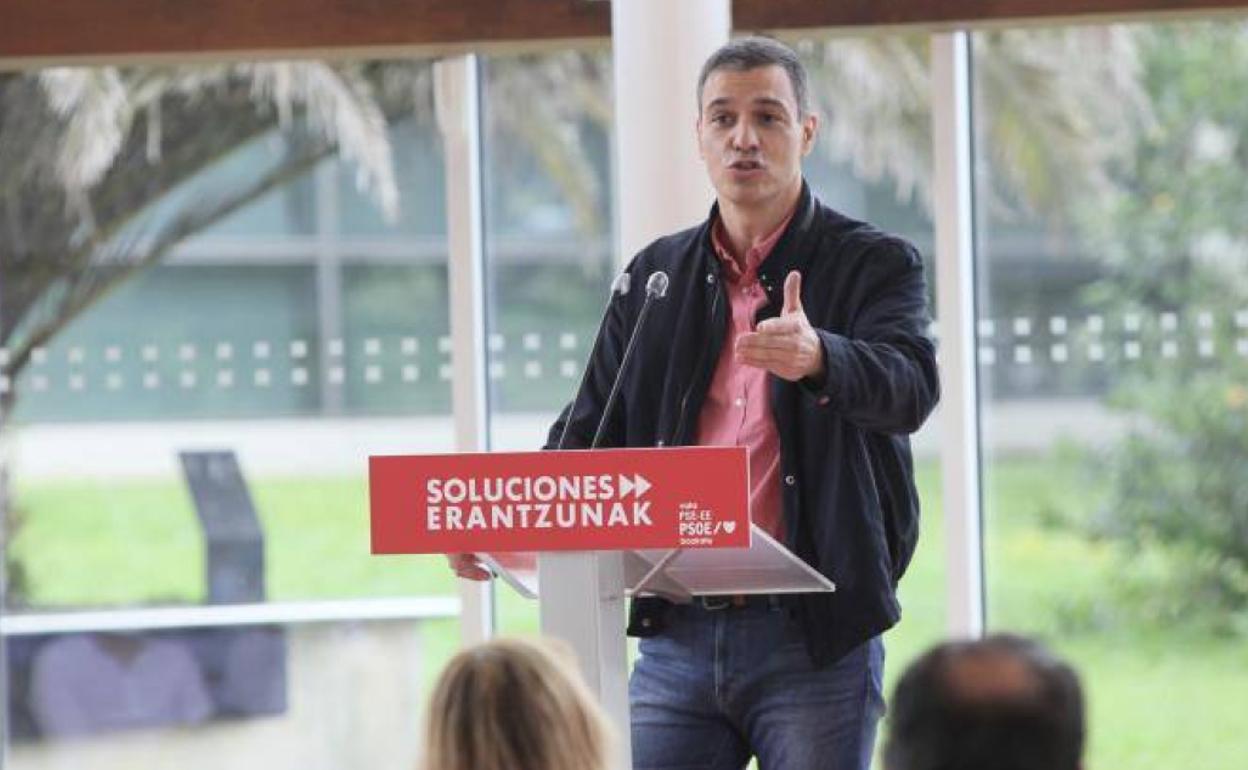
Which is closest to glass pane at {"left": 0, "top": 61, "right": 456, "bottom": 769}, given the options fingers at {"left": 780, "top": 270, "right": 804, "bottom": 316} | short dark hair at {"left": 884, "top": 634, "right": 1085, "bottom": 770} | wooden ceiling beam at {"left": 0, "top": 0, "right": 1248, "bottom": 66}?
wooden ceiling beam at {"left": 0, "top": 0, "right": 1248, "bottom": 66}

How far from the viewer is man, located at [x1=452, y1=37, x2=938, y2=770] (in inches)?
126

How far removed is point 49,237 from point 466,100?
122 cm

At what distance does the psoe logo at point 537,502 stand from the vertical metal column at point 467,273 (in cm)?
307

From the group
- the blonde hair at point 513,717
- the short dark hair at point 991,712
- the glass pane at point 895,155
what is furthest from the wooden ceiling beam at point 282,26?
the short dark hair at point 991,712

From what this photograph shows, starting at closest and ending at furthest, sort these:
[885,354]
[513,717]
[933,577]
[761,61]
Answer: [513,717]
[885,354]
[761,61]
[933,577]

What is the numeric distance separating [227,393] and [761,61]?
304 centimetres

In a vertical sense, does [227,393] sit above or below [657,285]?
below

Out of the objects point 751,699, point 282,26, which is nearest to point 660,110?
point 282,26

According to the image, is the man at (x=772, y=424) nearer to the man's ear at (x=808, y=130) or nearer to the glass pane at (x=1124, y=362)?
the man's ear at (x=808, y=130)

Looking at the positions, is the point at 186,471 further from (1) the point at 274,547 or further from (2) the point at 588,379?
(2) the point at 588,379

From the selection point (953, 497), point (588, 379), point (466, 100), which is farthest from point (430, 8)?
point (588, 379)

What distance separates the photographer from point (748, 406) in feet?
10.9

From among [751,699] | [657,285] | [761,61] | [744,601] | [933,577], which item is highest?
[761,61]

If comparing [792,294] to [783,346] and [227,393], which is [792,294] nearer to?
[783,346]
